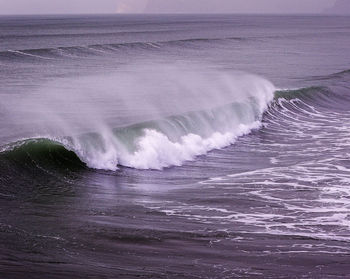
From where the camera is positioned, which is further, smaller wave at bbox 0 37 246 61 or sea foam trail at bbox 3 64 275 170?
smaller wave at bbox 0 37 246 61

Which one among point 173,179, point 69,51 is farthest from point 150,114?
point 69,51

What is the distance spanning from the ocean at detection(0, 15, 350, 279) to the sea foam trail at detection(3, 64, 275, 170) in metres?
0.06

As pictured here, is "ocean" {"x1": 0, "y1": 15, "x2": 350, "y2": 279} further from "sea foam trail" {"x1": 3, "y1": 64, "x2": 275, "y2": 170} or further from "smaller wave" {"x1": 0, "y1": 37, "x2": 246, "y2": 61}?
"smaller wave" {"x1": 0, "y1": 37, "x2": 246, "y2": 61}

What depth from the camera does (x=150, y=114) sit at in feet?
72.6

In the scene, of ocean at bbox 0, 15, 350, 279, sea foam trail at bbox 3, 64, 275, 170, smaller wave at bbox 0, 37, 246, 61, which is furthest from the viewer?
smaller wave at bbox 0, 37, 246, 61

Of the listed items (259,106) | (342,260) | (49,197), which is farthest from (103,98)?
(342,260)

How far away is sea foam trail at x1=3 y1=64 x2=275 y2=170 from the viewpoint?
54.4 feet

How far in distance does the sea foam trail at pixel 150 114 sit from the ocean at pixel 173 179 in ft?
0.20

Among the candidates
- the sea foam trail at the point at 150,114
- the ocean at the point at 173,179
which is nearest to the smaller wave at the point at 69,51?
the sea foam trail at the point at 150,114

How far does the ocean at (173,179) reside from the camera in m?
9.08

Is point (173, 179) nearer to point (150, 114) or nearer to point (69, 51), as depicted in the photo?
point (150, 114)

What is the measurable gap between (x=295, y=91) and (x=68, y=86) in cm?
1053

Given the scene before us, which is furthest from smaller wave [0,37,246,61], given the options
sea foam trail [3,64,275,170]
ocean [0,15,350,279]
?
ocean [0,15,350,279]

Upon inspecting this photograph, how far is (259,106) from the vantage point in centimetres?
2566
